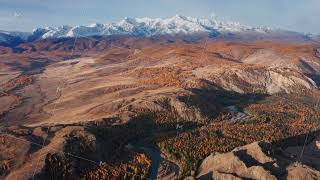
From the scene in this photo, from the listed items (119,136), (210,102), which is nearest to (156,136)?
(119,136)

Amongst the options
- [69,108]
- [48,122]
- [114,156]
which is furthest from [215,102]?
[114,156]

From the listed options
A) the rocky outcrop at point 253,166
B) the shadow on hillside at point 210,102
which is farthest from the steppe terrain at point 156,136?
the shadow on hillside at point 210,102

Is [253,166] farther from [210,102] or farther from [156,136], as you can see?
[210,102]

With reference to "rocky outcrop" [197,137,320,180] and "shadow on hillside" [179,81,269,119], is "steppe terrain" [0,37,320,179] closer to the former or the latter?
"rocky outcrop" [197,137,320,180]

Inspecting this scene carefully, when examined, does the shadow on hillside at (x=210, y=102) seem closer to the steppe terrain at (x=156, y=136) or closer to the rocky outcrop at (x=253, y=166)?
the steppe terrain at (x=156, y=136)

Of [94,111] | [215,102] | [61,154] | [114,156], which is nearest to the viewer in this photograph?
[61,154]

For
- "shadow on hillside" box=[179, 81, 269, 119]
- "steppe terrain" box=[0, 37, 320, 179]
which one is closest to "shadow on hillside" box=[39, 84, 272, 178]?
"shadow on hillside" box=[179, 81, 269, 119]

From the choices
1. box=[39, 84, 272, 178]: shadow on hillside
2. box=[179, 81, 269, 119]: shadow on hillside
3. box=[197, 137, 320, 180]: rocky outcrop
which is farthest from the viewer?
box=[179, 81, 269, 119]: shadow on hillside

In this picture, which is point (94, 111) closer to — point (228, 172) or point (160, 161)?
point (160, 161)
